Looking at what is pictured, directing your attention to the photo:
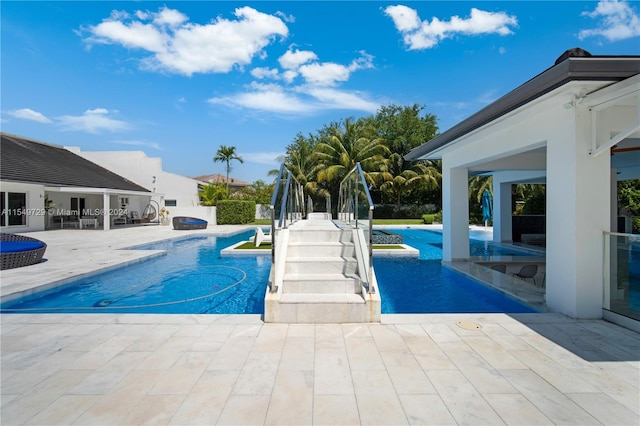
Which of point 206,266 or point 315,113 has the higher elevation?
point 315,113

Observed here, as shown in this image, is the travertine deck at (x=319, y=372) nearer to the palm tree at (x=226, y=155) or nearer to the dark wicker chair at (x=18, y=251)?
the dark wicker chair at (x=18, y=251)

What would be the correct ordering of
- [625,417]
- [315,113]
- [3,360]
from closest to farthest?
[625,417]
[3,360]
[315,113]

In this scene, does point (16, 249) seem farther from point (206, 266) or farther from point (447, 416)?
point (447, 416)

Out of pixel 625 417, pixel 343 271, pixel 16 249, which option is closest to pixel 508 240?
pixel 343 271

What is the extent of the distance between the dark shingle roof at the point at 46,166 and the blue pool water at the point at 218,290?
13214 millimetres

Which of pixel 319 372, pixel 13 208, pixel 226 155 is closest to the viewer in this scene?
pixel 319 372

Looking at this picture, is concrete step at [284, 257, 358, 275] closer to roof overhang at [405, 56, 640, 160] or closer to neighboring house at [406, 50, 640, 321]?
neighboring house at [406, 50, 640, 321]

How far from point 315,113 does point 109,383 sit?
35247 millimetres

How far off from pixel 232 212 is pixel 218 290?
712 inches

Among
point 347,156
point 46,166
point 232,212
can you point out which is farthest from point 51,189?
Answer: point 347,156

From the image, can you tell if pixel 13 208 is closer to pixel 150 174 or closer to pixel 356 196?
pixel 150 174

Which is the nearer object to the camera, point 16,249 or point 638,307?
point 638,307

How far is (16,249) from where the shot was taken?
8.52 m

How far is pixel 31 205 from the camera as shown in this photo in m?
18.1
